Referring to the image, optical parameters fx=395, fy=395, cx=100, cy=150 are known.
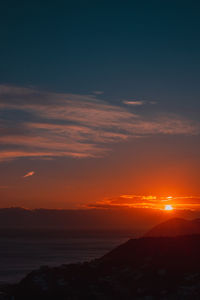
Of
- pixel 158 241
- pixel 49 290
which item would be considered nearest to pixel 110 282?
pixel 49 290

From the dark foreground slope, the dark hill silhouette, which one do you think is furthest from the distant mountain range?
the dark hill silhouette

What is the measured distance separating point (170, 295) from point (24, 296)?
11849 mm

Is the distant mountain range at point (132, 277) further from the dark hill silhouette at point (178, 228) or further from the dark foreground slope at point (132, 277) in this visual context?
the dark hill silhouette at point (178, 228)

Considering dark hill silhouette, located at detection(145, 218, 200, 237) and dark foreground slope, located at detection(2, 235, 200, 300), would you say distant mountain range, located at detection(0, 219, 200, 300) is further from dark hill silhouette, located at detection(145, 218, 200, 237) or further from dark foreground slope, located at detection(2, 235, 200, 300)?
dark hill silhouette, located at detection(145, 218, 200, 237)

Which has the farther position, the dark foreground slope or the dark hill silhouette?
the dark hill silhouette

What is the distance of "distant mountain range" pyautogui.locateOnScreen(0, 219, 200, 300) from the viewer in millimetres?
29438

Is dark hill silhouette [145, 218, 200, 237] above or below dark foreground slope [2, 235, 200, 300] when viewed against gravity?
above

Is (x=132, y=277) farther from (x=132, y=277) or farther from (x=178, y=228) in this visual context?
(x=178, y=228)

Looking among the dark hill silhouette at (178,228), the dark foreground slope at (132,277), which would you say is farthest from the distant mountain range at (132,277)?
the dark hill silhouette at (178,228)

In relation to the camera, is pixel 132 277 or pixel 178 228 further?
pixel 178 228

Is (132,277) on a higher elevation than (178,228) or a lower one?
lower

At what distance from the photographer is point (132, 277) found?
32125 millimetres

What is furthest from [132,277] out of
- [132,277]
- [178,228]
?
[178,228]

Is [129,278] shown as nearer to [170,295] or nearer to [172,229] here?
[170,295]
